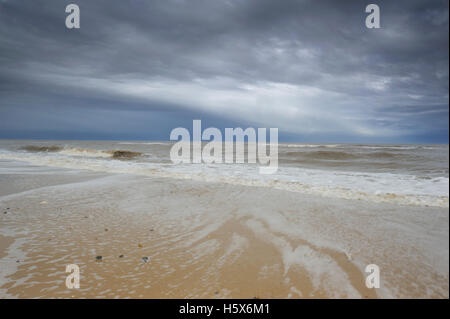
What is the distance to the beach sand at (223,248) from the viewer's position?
2137 mm

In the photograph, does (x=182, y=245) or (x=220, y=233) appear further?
(x=220, y=233)

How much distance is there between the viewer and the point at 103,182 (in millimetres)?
8414

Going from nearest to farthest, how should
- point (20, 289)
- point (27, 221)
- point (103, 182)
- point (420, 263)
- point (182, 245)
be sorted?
point (420, 263) → point (20, 289) → point (182, 245) → point (27, 221) → point (103, 182)

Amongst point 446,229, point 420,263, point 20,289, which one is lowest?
point 20,289

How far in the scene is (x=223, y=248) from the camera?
3.41m

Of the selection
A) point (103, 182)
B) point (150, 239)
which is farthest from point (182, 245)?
point (103, 182)

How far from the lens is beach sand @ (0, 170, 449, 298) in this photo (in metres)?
2.14

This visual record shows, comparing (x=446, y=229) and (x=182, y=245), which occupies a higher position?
(x=446, y=229)

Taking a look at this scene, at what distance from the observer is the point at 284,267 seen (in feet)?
9.02

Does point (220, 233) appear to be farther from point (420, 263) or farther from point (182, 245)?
point (420, 263)

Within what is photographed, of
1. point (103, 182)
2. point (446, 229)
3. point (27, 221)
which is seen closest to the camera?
point (446, 229)
